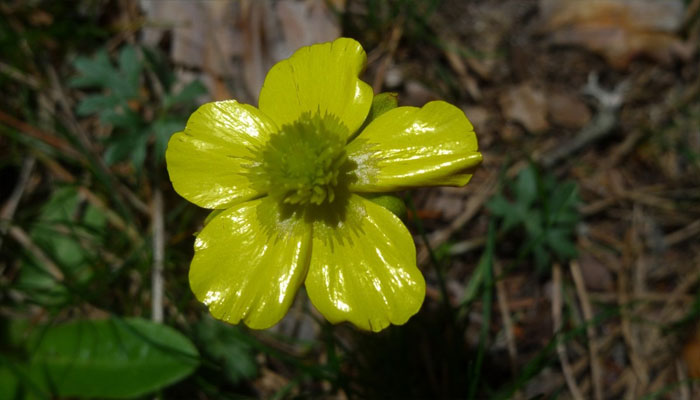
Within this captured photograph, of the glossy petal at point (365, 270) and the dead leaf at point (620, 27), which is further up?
the glossy petal at point (365, 270)

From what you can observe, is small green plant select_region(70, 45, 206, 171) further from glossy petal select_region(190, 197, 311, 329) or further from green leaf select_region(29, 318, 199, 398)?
glossy petal select_region(190, 197, 311, 329)

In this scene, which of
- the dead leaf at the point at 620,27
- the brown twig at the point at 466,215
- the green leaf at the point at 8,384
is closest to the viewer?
the green leaf at the point at 8,384

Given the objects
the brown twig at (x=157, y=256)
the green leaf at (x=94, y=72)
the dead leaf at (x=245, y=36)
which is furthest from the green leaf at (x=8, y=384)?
the dead leaf at (x=245, y=36)

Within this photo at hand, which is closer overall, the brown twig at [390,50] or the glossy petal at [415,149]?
the glossy petal at [415,149]

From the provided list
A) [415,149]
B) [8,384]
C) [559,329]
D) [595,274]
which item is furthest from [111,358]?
[595,274]

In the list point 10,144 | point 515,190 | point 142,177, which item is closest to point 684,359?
point 515,190

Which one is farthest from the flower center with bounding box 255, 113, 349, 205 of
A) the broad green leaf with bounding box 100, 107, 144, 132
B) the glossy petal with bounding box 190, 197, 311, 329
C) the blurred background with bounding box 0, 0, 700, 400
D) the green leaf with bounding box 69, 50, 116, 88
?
the green leaf with bounding box 69, 50, 116, 88

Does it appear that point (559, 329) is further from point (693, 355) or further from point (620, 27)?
point (620, 27)

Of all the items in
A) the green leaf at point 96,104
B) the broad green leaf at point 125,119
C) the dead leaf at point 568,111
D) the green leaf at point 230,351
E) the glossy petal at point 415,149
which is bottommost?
the green leaf at point 230,351

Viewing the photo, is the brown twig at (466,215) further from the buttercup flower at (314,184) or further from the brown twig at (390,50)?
the buttercup flower at (314,184)
